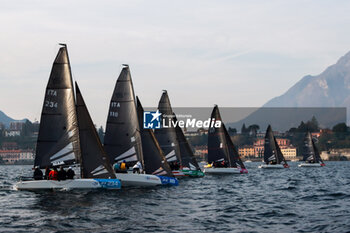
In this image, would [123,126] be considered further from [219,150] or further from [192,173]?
[219,150]

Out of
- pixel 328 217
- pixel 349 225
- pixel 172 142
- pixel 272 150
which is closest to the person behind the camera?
pixel 349 225

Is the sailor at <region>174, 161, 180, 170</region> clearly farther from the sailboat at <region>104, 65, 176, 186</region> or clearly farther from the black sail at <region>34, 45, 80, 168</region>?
the black sail at <region>34, 45, 80, 168</region>

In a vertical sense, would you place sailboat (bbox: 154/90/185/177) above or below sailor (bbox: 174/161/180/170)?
above

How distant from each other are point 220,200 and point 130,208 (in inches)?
286

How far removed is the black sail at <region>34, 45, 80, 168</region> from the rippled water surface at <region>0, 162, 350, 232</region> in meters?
2.71

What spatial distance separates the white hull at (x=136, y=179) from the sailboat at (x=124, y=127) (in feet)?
2.44

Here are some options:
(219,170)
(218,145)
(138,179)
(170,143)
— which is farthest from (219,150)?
(138,179)

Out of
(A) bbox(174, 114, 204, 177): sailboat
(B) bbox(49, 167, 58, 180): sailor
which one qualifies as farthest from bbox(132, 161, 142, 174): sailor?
(A) bbox(174, 114, 204, 177): sailboat

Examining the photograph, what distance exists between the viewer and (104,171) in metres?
35.9

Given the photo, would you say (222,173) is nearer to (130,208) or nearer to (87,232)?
(130,208)

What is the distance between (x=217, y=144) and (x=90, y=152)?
3389cm

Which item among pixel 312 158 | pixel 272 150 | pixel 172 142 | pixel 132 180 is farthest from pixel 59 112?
pixel 312 158

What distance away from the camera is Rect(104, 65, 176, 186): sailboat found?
41.7 metres

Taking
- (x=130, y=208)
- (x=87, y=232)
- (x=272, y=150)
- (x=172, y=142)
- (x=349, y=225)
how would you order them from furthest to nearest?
1. (x=272, y=150)
2. (x=172, y=142)
3. (x=130, y=208)
4. (x=349, y=225)
5. (x=87, y=232)
